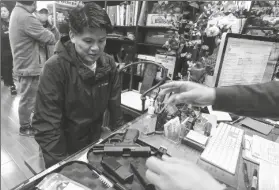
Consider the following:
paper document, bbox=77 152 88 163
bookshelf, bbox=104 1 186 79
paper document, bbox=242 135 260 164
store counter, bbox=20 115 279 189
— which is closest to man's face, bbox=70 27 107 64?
store counter, bbox=20 115 279 189

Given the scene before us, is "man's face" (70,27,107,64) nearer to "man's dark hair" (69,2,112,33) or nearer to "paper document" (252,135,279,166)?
"man's dark hair" (69,2,112,33)

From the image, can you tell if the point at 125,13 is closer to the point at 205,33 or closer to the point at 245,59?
the point at 205,33

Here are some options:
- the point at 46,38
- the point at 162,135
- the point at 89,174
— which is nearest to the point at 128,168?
the point at 89,174

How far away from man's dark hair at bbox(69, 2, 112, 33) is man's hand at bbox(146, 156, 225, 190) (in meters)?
0.85

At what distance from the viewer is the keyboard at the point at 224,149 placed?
2.19 ft

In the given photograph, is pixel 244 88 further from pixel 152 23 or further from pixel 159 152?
pixel 152 23

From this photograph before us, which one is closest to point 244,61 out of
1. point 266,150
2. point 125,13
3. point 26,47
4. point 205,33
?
point 205,33

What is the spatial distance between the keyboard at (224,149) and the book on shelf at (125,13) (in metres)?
1.87

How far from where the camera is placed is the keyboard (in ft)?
2.19

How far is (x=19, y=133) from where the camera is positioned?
212cm

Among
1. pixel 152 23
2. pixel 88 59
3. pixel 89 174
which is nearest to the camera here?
pixel 89 174

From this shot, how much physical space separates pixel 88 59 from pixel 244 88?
90 cm

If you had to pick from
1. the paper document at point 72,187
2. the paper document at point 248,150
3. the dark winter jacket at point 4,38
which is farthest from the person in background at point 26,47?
the dark winter jacket at point 4,38

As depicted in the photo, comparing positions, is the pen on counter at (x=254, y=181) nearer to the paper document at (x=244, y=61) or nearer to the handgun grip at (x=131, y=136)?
the handgun grip at (x=131, y=136)
